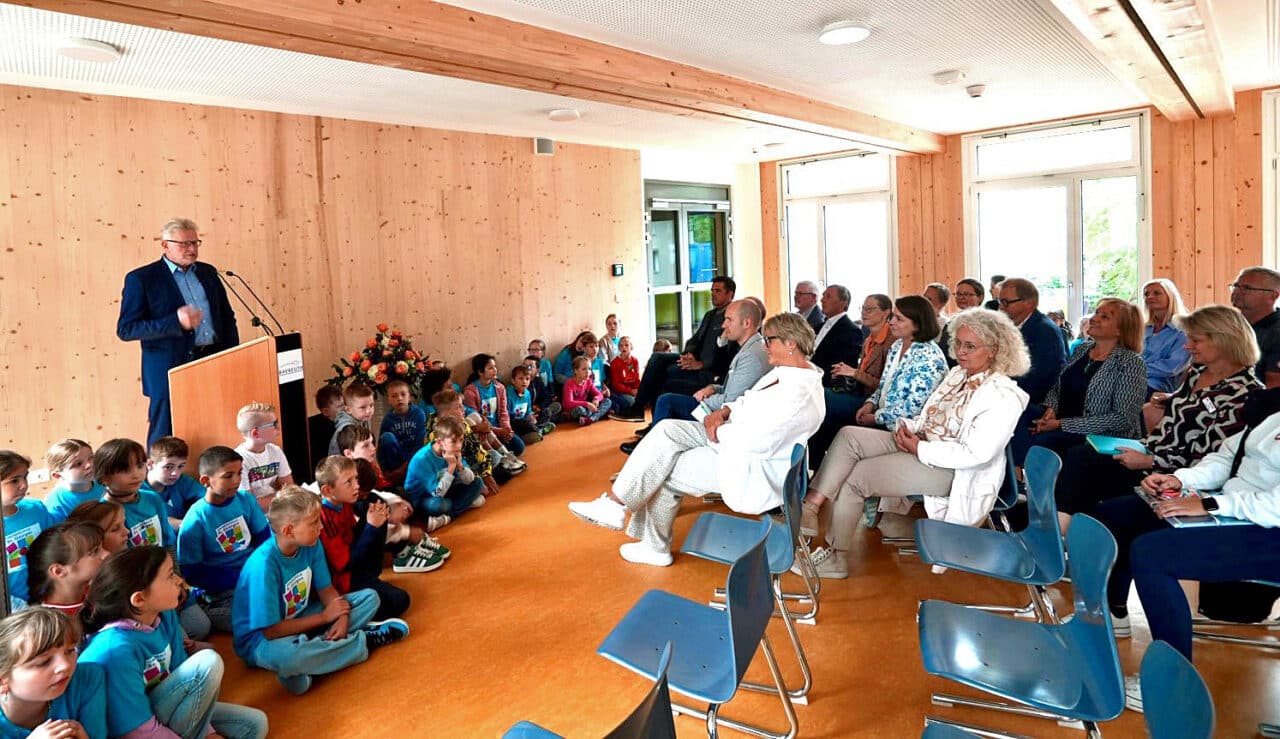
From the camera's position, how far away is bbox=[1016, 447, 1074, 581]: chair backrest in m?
2.76

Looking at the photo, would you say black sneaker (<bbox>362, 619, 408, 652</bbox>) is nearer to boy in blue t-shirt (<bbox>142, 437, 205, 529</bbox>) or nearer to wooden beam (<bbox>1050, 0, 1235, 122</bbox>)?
boy in blue t-shirt (<bbox>142, 437, 205, 529</bbox>)

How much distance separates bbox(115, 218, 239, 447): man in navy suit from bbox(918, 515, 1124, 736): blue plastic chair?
12.1 feet

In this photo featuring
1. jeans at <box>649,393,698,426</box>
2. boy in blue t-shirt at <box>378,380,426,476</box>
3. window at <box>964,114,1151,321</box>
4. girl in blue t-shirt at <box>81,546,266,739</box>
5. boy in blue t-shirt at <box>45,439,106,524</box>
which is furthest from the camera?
window at <box>964,114,1151,321</box>

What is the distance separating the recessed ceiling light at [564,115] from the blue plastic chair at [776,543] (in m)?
4.46

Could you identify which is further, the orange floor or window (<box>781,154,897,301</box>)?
window (<box>781,154,897,301</box>)

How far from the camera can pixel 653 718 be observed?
1499 millimetres

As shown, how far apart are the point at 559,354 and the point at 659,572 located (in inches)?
187

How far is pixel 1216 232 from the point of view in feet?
24.0

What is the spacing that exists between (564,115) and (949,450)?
481cm

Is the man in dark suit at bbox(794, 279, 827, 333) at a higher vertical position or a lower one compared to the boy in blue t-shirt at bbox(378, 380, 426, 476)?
higher

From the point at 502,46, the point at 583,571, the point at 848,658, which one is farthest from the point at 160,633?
the point at 502,46

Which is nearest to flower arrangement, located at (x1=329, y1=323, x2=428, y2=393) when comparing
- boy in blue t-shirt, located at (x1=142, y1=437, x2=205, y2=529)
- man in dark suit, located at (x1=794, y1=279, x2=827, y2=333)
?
boy in blue t-shirt, located at (x1=142, y1=437, x2=205, y2=529)

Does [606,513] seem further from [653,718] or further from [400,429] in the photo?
[653,718]

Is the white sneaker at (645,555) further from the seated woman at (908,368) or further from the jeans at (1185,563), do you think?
the jeans at (1185,563)
